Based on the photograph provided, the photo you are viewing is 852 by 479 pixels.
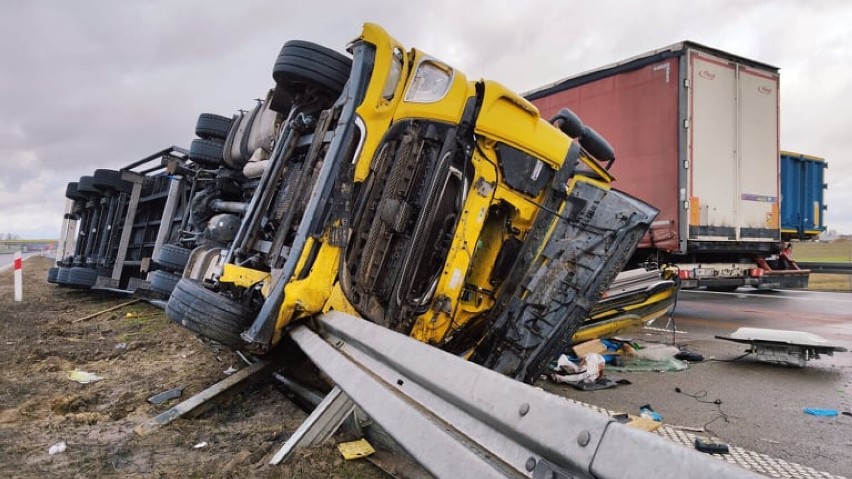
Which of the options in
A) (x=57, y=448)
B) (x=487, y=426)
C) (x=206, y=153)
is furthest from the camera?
(x=206, y=153)

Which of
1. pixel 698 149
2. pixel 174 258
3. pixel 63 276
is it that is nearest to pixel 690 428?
pixel 174 258

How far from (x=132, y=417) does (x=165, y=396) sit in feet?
0.98

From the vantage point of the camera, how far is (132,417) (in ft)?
9.27

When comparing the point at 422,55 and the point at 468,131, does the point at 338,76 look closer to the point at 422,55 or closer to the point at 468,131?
the point at 422,55

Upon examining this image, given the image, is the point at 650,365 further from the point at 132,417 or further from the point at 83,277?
the point at 83,277

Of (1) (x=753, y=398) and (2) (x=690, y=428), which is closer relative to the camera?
(2) (x=690, y=428)

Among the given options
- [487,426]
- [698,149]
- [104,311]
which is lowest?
[104,311]

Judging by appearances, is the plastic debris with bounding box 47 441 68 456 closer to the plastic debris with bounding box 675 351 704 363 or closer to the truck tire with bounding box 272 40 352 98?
the truck tire with bounding box 272 40 352 98

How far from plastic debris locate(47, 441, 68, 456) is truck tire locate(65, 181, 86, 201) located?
8.34 metres

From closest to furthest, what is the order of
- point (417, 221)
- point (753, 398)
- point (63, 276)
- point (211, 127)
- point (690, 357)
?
point (417, 221)
point (753, 398)
point (690, 357)
point (211, 127)
point (63, 276)

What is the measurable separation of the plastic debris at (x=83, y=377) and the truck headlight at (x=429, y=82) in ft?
9.39

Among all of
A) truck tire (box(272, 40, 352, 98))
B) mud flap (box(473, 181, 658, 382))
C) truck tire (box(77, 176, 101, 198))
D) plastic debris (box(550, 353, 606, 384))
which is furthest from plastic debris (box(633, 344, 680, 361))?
truck tire (box(77, 176, 101, 198))

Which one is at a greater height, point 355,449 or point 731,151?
point 731,151

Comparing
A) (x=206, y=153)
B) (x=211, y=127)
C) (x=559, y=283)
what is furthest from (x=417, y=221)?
(x=211, y=127)
